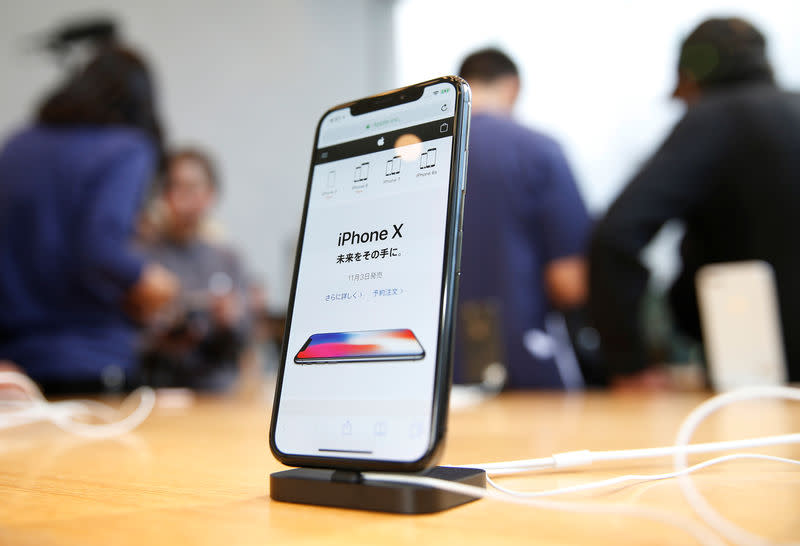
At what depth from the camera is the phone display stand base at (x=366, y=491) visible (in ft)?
1.02

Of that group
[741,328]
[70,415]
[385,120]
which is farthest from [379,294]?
[741,328]

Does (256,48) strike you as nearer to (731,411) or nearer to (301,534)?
(731,411)

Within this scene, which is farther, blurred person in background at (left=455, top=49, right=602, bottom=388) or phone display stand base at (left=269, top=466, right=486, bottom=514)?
blurred person in background at (left=455, top=49, right=602, bottom=388)

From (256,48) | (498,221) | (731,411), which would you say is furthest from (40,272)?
(256,48)

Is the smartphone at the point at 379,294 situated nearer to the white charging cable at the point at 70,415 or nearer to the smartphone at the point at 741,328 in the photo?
the white charging cable at the point at 70,415

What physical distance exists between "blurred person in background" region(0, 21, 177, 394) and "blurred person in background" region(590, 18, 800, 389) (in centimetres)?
87

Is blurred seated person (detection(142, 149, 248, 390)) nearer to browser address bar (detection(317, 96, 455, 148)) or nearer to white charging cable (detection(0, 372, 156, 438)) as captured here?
white charging cable (detection(0, 372, 156, 438))

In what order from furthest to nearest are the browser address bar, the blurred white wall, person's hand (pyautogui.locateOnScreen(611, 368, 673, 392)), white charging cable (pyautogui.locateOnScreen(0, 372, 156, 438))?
the blurred white wall, person's hand (pyautogui.locateOnScreen(611, 368, 673, 392)), white charging cable (pyautogui.locateOnScreen(0, 372, 156, 438)), the browser address bar

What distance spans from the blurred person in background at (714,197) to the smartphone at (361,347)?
2.98ft

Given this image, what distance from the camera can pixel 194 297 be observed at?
1969mm

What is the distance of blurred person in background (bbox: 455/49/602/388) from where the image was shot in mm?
1344

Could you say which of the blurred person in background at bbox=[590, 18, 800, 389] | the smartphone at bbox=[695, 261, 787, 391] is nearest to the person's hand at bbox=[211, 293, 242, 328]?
the blurred person in background at bbox=[590, 18, 800, 389]

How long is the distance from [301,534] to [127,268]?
1017mm

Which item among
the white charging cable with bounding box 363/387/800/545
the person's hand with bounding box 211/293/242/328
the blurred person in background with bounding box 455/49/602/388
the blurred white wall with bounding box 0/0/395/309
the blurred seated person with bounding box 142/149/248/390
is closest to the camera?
the white charging cable with bounding box 363/387/800/545
